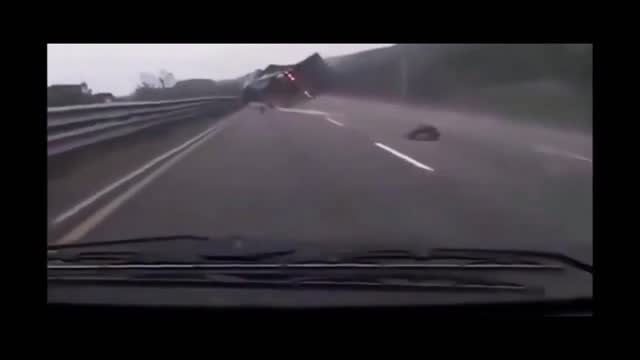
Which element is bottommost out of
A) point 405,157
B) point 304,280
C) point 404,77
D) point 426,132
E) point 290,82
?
point 304,280

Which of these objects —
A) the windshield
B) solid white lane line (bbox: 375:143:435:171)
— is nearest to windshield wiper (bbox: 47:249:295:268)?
the windshield

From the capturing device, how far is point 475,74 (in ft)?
24.1

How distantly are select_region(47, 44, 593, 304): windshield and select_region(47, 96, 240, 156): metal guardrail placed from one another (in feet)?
0.14

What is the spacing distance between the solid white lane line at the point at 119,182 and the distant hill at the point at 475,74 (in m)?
3.16

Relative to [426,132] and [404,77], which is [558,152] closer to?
[426,132]

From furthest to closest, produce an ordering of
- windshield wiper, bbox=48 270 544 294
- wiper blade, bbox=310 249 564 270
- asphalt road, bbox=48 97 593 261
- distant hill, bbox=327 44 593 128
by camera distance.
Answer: asphalt road, bbox=48 97 593 261 → distant hill, bbox=327 44 593 128 → wiper blade, bbox=310 249 564 270 → windshield wiper, bbox=48 270 544 294

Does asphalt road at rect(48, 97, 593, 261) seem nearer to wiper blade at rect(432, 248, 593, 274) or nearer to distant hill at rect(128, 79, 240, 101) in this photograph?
wiper blade at rect(432, 248, 593, 274)

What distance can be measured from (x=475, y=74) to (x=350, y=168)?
145 inches

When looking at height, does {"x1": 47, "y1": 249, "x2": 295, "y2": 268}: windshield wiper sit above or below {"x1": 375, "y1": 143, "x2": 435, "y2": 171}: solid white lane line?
below

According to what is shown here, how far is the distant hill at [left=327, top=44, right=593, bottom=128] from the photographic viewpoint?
224 inches

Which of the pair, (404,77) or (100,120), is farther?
(100,120)

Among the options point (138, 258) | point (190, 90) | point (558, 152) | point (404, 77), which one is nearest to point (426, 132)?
point (404, 77)
